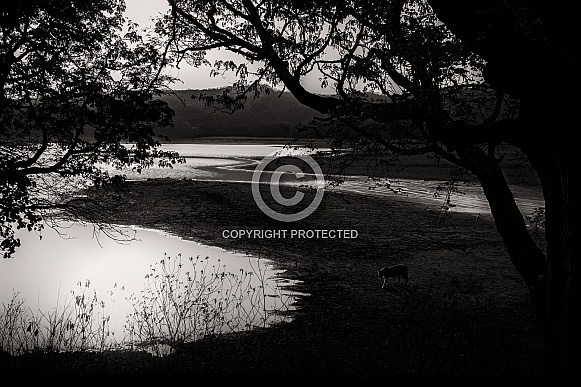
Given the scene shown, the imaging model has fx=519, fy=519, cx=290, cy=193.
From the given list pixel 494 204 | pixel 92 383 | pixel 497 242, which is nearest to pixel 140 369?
pixel 92 383

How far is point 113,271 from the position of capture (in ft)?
58.2

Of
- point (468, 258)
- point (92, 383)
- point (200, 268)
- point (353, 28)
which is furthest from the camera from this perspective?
point (468, 258)

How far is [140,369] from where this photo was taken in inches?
364

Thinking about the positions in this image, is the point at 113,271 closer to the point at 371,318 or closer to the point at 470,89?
the point at 371,318

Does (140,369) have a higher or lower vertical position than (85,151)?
lower

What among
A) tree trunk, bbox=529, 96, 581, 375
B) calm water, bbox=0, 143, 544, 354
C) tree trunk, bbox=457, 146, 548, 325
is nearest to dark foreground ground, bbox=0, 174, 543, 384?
tree trunk, bbox=529, 96, 581, 375

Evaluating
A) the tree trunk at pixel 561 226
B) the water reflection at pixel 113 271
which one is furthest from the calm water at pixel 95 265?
the tree trunk at pixel 561 226

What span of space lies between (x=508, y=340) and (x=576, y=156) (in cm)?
649

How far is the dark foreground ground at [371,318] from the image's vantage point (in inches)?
367

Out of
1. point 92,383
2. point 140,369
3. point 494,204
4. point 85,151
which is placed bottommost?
point 140,369

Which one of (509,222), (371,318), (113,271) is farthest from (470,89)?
(113,271)

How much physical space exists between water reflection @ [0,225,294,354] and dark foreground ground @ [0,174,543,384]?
86cm

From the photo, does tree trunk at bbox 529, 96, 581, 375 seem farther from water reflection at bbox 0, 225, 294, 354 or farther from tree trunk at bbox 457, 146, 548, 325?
water reflection at bbox 0, 225, 294, 354

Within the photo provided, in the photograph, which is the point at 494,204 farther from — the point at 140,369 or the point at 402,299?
the point at 140,369
